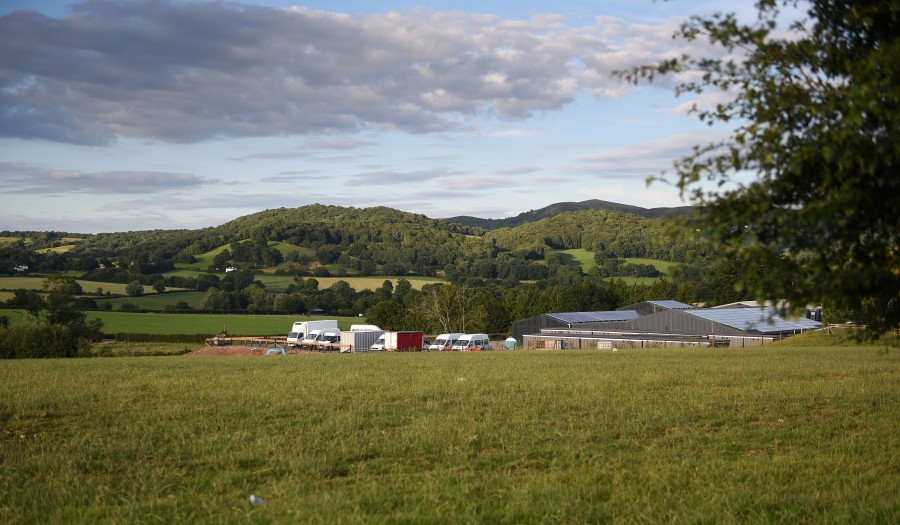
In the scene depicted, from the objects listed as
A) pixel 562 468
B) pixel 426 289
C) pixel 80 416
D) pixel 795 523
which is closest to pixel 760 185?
pixel 795 523

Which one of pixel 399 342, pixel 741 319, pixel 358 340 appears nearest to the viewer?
pixel 399 342

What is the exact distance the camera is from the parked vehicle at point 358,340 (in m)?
65.5

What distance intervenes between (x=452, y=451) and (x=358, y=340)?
54285 mm

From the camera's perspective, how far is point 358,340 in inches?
2589

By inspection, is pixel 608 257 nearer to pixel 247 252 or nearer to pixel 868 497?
pixel 247 252

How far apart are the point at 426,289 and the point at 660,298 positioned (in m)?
40.7

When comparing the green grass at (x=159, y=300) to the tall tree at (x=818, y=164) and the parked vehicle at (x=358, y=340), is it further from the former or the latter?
the tall tree at (x=818, y=164)

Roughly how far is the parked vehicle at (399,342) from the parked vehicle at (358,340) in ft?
6.46

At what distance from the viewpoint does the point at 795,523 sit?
28.0 feet

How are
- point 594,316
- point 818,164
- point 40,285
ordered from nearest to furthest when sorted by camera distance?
point 818,164
point 594,316
point 40,285

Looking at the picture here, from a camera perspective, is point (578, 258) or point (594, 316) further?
point (578, 258)

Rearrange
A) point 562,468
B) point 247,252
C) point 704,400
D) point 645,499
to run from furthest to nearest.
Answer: point 247,252 < point 704,400 < point 562,468 < point 645,499

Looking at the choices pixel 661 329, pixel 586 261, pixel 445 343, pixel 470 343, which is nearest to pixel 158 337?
pixel 445 343

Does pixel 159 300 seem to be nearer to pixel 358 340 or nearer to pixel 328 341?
pixel 328 341
